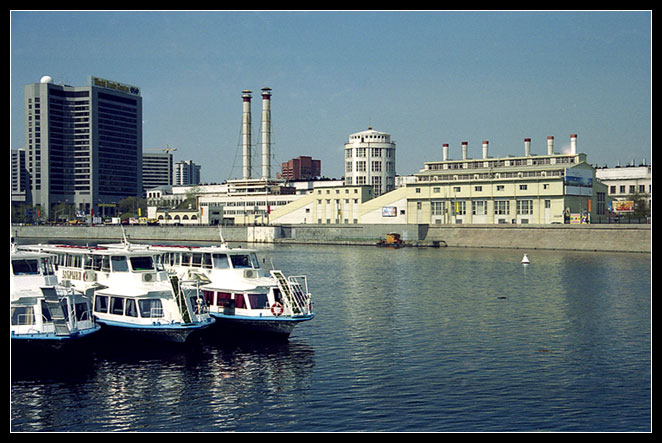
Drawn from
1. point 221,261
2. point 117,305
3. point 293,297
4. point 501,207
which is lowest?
point 117,305

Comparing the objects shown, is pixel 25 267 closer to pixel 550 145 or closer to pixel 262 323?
pixel 262 323

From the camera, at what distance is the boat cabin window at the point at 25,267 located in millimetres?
40569

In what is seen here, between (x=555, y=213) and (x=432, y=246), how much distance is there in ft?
90.2

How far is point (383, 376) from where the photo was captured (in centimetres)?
3759

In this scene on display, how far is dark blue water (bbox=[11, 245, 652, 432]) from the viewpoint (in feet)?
101

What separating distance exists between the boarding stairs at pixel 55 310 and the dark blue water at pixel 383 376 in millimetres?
2210

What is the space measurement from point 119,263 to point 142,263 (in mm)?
1513

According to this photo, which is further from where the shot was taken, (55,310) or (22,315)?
(55,310)

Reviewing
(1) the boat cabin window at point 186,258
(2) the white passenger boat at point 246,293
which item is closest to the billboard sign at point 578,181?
(1) the boat cabin window at point 186,258

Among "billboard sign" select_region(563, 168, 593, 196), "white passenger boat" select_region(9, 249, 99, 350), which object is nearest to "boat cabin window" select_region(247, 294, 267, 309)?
"white passenger boat" select_region(9, 249, 99, 350)

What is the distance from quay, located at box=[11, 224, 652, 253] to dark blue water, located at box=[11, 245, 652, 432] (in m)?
73.4

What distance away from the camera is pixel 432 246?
6004 inches

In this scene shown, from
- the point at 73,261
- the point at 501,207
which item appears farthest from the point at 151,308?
the point at 501,207

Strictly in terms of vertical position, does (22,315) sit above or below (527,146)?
below
